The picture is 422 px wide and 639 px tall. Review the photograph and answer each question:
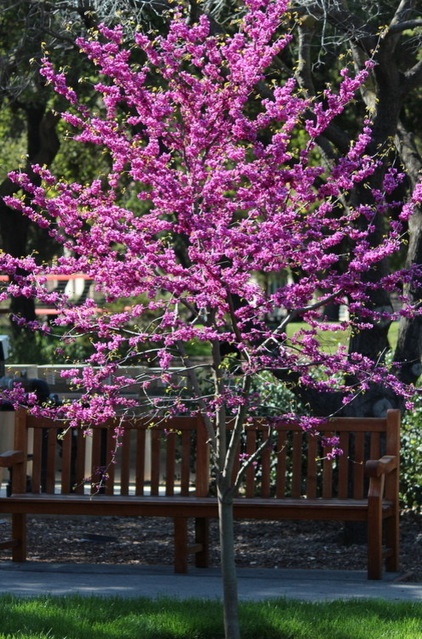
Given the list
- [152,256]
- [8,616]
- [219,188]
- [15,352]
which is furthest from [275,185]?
[15,352]

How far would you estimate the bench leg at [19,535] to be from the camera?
8367 millimetres

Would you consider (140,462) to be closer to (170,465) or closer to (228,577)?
(170,465)

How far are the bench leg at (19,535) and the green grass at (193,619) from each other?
169 centimetres

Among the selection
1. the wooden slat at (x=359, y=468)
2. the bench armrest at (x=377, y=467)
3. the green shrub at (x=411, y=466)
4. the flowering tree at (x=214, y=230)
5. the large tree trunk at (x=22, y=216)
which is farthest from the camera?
the large tree trunk at (x=22, y=216)

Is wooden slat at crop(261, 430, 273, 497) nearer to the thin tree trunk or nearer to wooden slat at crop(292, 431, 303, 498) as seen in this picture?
wooden slat at crop(292, 431, 303, 498)

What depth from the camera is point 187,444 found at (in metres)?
8.43

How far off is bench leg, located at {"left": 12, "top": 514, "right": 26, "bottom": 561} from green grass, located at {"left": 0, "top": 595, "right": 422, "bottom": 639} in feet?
5.55

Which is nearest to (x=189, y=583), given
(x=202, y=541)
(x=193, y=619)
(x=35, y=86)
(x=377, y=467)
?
(x=202, y=541)

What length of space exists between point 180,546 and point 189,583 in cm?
38

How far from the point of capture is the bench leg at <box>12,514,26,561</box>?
8.37m

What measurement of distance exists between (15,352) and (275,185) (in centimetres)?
1623

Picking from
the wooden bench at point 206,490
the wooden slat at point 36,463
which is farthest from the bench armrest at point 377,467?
the wooden slat at point 36,463

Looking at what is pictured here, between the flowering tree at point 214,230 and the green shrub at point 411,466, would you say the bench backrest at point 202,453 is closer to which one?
the green shrub at point 411,466

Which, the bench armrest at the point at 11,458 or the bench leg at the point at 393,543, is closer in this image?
the bench leg at the point at 393,543
